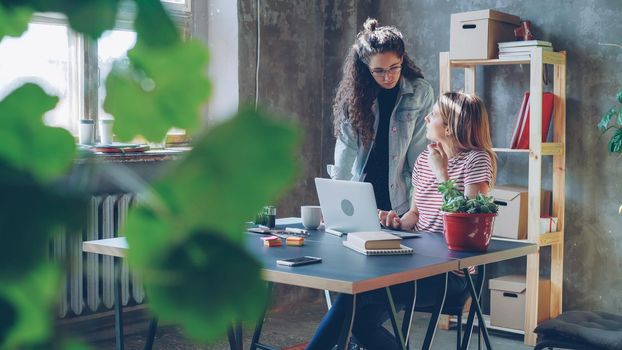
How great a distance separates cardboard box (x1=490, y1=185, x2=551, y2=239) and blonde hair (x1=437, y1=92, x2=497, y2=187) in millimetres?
1391

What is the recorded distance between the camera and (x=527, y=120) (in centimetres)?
451

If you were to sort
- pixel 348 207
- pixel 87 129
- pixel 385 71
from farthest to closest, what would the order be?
pixel 87 129, pixel 385 71, pixel 348 207

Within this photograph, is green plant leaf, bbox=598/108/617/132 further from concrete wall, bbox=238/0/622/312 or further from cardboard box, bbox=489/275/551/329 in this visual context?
cardboard box, bbox=489/275/551/329

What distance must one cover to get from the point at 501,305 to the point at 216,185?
461cm

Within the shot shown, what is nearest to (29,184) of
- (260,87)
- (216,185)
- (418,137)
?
(216,185)

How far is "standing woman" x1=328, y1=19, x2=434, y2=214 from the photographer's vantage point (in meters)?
3.63

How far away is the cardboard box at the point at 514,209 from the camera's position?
14.8 feet

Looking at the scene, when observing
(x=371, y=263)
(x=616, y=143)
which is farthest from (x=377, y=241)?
(x=616, y=143)

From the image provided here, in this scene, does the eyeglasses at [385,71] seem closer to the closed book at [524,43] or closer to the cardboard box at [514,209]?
the closed book at [524,43]

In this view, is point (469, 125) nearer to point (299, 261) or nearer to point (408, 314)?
point (408, 314)

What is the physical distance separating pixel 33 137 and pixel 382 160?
11.5 ft

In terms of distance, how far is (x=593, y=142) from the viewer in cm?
452

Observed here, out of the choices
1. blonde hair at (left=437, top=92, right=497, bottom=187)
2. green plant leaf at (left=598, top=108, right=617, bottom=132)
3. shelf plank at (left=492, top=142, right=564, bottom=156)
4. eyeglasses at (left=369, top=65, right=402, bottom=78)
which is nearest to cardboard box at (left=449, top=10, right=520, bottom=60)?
shelf plank at (left=492, top=142, right=564, bottom=156)

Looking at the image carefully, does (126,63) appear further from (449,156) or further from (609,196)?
(609,196)
